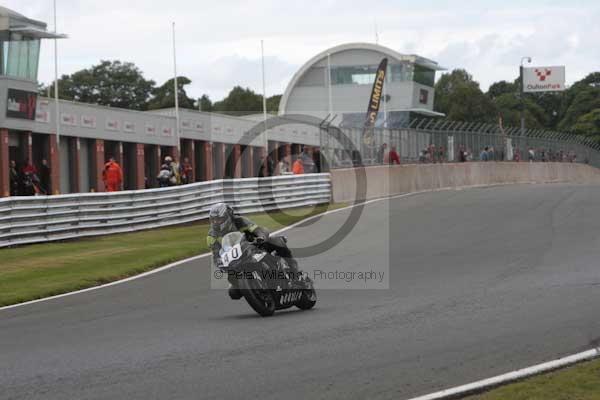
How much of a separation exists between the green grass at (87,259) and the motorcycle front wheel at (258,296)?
4.55 meters

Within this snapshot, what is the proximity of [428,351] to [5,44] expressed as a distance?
104ft

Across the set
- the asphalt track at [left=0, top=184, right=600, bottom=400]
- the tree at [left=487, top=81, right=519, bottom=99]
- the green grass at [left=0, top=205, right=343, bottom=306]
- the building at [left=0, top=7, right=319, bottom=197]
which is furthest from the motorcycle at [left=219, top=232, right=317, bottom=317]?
the tree at [left=487, top=81, right=519, bottom=99]

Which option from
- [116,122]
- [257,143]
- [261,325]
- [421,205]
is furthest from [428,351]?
[257,143]

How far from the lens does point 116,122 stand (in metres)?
45.8

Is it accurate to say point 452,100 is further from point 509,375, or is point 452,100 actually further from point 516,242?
point 509,375

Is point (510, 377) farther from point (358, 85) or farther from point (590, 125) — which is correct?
point (590, 125)

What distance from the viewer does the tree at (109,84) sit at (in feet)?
360

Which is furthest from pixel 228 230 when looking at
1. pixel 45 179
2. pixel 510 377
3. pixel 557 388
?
pixel 45 179

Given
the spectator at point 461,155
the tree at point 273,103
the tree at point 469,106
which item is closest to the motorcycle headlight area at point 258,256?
the spectator at point 461,155

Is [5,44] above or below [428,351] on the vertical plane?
above

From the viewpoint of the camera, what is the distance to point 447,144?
45.5 metres

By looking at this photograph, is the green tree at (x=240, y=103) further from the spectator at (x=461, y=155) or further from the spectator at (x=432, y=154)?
the spectator at (x=432, y=154)

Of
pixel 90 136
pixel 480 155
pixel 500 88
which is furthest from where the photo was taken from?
pixel 500 88

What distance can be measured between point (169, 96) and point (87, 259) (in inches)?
3700
